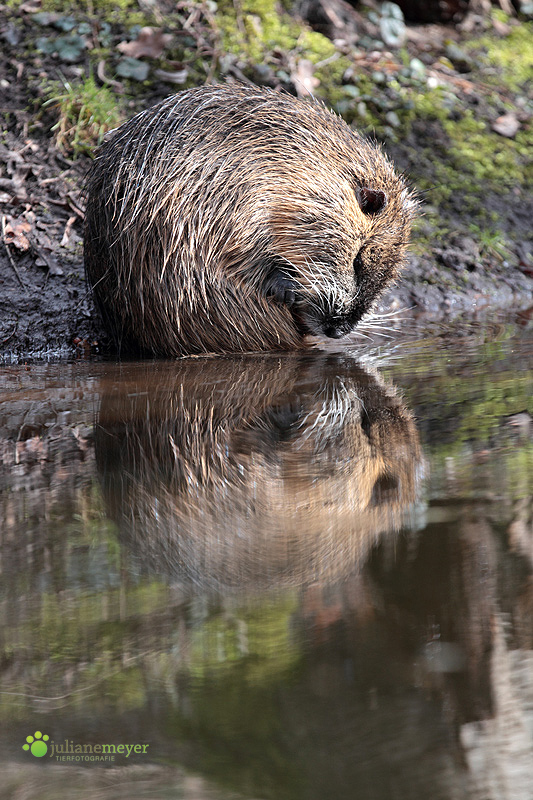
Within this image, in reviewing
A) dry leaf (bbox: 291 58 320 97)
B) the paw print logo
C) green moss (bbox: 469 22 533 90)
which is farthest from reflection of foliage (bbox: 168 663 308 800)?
green moss (bbox: 469 22 533 90)

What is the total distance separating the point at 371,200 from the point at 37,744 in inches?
136

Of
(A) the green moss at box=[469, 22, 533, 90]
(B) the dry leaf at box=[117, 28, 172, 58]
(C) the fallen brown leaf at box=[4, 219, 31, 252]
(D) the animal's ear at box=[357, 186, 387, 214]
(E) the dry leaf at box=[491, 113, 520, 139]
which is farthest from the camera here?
(A) the green moss at box=[469, 22, 533, 90]

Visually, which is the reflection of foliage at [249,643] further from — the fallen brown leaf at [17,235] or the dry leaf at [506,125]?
the dry leaf at [506,125]

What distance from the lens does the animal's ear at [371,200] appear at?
13.0 feet

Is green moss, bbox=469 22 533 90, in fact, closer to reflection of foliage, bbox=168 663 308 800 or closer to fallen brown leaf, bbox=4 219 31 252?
fallen brown leaf, bbox=4 219 31 252

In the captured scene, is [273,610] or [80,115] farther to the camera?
[80,115]

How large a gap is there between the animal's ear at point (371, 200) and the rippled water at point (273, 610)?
189 cm

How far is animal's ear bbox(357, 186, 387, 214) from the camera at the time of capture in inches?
156

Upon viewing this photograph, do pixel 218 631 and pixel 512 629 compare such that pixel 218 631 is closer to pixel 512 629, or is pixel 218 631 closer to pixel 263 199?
pixel 512 629

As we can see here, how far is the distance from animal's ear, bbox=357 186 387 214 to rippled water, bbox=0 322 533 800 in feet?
6.22

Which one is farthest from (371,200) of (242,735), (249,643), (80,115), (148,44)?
(242,735)

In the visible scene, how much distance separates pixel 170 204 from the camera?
3.76 meters

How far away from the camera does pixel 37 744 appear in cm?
98

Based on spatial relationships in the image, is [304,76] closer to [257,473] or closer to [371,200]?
[371,200]
